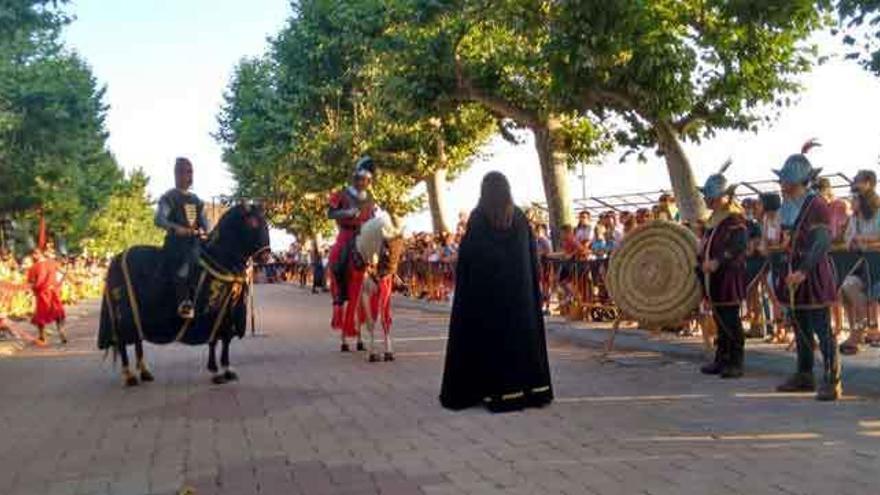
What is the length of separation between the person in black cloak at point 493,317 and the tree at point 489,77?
13844mm

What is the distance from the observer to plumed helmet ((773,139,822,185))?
1053cm

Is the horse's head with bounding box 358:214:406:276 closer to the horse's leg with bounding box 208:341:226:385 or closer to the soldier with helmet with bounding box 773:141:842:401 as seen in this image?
the horse's leg with bounding box 208:341:226:385

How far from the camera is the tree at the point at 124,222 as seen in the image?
72.9 m

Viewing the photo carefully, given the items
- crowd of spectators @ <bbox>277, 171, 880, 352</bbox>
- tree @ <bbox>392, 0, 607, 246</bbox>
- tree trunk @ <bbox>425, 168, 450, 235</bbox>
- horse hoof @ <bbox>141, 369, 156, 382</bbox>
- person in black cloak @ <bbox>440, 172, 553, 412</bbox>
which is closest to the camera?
person in black cloak @ <bbox>440, 172, 553, 412</bbox>

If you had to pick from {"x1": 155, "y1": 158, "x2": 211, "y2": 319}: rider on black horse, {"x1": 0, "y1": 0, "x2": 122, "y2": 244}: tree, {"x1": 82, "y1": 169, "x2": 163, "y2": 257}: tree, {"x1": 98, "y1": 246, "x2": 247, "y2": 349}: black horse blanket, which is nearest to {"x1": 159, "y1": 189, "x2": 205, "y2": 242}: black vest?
{"x1": 155, "y1": 158, "x2": 211, "y2": 319}: rider on black horse

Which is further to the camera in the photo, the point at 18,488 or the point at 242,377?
the point at 242,377

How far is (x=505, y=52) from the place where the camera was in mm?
24531

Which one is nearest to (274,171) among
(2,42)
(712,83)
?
(2,42)

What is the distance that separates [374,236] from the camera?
15.0 metres

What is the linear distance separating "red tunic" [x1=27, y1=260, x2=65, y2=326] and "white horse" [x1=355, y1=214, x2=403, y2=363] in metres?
8.38

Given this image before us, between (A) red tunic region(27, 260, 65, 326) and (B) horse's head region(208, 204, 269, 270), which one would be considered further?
(A) red tunic region(27, 260, 65, 326)

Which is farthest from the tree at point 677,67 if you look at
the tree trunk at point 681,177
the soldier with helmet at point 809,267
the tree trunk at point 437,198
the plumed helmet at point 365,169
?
the tree trunk at point 437,198

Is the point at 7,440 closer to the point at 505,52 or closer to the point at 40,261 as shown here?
the point at 40,261

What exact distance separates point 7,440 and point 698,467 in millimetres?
5679
